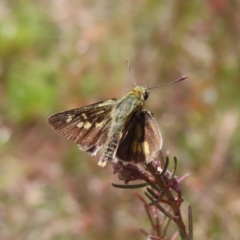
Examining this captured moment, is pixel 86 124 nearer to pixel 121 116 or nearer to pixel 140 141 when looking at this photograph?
pixel 121 116

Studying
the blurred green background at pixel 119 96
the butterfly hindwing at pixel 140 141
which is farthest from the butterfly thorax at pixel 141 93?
the blurred green background at pixel 119 96

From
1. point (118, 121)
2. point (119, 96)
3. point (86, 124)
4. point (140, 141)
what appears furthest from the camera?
point (119, 96)

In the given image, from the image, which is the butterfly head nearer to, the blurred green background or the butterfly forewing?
the butterfly forewing

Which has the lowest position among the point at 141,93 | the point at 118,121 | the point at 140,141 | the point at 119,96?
the point at 140,141

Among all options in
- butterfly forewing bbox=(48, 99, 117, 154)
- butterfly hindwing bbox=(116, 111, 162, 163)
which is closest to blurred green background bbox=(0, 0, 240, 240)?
butterfly forewing bbox=(48, 99, 117, 154)

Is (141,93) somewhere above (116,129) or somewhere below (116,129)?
above

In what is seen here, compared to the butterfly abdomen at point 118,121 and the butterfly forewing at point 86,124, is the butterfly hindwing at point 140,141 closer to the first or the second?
the butterfly abdomen at point 118,121

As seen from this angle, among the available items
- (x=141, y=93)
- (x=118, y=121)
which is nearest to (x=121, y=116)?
(x=118, y=121)

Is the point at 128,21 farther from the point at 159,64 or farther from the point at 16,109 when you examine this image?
the point at 16,109
